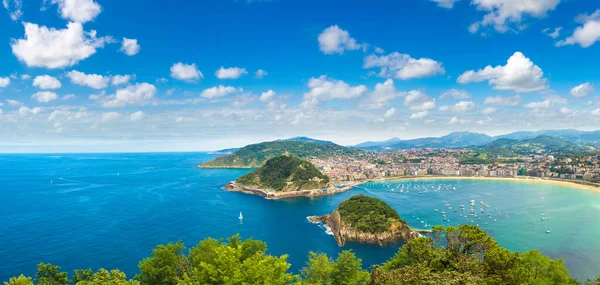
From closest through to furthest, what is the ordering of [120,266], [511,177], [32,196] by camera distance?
1. [120,266]
2. [32,196]
3. [511,177]

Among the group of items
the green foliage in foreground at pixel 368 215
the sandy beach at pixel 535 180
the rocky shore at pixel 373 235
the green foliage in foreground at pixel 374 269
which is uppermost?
the green foliage in foreground at pixel 374 269

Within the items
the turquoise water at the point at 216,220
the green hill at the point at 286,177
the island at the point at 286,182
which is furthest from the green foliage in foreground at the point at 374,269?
the green hill at the point at 286,177

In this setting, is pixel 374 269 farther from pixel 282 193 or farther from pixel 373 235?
pixel 282 193

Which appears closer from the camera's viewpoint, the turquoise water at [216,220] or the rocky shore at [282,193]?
the turquoise water at [216,220]

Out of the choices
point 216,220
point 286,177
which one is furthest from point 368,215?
point 286,177

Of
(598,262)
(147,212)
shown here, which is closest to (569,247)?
(598,262)

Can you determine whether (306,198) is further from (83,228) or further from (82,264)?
(82,264)

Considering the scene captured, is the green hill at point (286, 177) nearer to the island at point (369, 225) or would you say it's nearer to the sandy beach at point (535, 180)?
the sandy beach at point (535, 180)
